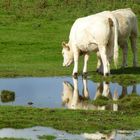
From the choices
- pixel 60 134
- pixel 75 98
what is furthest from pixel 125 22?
pixel 60 134

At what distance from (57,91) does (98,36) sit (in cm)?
323

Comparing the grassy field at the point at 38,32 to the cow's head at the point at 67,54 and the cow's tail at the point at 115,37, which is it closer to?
the cow's head at the point at 67,54

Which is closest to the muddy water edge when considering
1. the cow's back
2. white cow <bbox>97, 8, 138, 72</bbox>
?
white cow <bbox>97, 8, 138, 72</bbox>

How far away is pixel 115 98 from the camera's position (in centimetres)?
2106

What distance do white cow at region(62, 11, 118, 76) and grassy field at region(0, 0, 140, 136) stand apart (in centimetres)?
96

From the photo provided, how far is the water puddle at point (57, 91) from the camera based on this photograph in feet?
67.0

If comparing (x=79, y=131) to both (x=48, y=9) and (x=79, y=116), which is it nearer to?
(x=79, y=116)

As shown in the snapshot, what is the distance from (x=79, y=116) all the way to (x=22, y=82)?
8.04m

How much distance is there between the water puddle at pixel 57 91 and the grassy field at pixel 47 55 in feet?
3.51

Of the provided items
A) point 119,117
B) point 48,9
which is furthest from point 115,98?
point 48,9

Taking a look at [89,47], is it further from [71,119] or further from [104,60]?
[71,119]

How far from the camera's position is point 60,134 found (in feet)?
50.1

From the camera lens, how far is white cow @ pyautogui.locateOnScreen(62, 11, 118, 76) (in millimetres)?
Result: 25016

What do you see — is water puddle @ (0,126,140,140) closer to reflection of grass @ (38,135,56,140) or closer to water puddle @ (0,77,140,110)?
reflection of grass @ (38,135,56,140)
